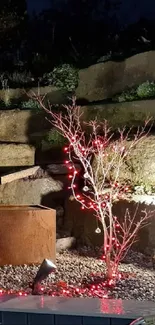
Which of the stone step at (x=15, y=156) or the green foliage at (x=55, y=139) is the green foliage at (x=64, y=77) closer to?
the green foliage at (x=55, y=139)

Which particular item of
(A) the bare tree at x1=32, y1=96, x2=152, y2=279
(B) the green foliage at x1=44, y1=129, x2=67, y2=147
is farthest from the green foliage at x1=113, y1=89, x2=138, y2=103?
(B) the green foliage at x1=44, y1=129, x2=67, y2=147

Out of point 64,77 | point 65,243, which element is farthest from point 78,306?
point 64,77

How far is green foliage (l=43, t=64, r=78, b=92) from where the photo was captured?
12625mm

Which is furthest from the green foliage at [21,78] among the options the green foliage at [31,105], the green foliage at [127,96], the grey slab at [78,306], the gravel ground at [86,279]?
the grey slab at [78,306]

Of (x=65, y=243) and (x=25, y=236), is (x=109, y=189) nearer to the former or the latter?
(x=65, y=243)

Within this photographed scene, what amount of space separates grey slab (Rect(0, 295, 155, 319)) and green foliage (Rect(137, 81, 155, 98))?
583cm

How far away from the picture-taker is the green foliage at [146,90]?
10203 millimetres

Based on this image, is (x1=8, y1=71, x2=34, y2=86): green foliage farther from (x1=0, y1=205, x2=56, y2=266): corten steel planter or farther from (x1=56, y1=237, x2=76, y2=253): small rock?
(x1=0, y1=205, x2=56, y2=266): corten steel planter

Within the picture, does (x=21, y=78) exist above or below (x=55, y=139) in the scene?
above

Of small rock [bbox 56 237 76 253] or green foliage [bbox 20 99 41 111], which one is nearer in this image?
small rock [bbox 56 237 76 253]

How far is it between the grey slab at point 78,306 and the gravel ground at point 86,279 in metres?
0.74

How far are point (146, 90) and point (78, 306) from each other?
20.4 ft

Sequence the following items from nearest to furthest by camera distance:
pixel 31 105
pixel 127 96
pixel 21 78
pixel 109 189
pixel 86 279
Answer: pixel 86 279, pixel 109 189, pixel 127 96, pixel 31 105, pixel 21 78

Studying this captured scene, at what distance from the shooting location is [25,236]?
711 cm
